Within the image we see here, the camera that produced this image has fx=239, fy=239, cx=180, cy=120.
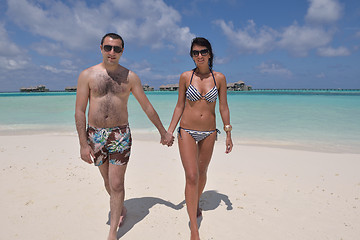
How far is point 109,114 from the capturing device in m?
2.86

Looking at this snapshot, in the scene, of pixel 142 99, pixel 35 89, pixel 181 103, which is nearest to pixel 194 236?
pixel 181 103

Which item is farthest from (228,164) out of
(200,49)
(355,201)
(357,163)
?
(200,49)

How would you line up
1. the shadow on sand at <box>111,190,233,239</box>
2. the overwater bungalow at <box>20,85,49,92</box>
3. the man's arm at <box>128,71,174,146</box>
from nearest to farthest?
the man's arm at <box>128,71,174,146</box> < the shadow on sand at <box>111,190,233,239</box> < the overwater bungalow at <box>20,85,49,92</box>

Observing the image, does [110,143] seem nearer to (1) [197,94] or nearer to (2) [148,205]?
(1) [197,94]

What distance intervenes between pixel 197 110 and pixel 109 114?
3.73ft

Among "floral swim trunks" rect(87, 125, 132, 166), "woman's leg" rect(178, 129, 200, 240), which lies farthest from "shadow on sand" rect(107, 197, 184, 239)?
"floral swim trunks" rect(87, 125, 132, 166)

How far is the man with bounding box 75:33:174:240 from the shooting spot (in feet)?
9.17

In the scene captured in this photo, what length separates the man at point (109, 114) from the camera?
2.79 metres

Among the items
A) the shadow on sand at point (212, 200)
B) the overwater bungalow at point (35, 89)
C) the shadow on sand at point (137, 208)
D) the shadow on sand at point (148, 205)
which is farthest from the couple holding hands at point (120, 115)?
the overwater bungalow at point (35, 89)

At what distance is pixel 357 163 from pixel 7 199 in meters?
7.44

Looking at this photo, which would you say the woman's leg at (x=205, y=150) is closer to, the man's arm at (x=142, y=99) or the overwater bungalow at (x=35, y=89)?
the man's arm at (x=142, y=99)

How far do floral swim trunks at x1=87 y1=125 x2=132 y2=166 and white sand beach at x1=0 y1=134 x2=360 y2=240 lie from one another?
3.46ft

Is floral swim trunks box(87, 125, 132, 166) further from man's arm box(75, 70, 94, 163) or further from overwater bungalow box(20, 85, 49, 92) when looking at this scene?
overwater bungalow box(20, 85, 49, 92)

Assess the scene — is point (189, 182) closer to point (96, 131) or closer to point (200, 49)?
point (96, 131)
